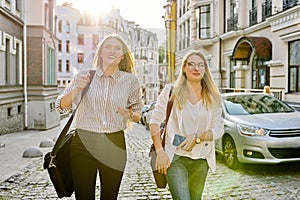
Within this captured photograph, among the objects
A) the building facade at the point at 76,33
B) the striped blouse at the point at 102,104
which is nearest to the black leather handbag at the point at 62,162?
the striped blouse at the point at 102,104

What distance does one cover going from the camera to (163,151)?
3463mm

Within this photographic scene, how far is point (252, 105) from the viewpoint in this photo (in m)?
9.32

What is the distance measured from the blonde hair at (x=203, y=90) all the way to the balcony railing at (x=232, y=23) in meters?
20.9

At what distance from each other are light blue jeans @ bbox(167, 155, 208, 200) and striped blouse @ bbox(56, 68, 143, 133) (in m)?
0.54

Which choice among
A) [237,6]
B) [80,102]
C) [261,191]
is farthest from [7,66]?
[80,102]

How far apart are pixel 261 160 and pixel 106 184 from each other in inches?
193

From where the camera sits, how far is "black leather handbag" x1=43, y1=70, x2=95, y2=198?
137 inches

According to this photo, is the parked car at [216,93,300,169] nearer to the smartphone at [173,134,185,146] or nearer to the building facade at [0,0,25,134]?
the smartphone at [173,134,185,146]

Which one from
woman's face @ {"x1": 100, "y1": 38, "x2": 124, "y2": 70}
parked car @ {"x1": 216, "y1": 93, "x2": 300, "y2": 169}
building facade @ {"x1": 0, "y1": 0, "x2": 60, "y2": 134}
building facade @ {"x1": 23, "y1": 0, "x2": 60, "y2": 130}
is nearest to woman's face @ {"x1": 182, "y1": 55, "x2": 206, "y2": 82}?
woman's face @ {"x1": 100, "y1": 38, "x2": 124, "y2": 70}

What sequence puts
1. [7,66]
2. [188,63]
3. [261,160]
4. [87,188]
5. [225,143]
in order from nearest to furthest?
[87,188], [188,63], [261,160], [225,143], [7,66]

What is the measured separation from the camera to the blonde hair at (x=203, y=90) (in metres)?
3.53

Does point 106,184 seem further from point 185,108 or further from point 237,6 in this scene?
point 237,6

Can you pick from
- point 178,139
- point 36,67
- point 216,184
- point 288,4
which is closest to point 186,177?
point 178,139

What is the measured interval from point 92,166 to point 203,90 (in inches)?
44.5
